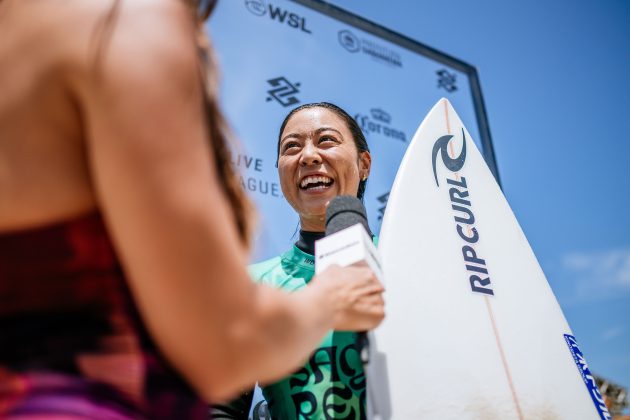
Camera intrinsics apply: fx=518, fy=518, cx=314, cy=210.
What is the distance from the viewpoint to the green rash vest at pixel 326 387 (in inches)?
47.1

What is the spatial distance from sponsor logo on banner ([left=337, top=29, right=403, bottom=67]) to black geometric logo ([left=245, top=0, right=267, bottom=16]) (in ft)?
1.95

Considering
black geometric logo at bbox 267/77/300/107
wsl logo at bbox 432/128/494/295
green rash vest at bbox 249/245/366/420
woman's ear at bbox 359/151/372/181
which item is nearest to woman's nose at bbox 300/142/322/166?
woman's ear at bbox 359/151/372/181

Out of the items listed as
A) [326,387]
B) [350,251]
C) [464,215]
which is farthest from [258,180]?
[350,251]

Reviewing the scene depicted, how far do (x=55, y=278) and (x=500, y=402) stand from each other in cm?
126

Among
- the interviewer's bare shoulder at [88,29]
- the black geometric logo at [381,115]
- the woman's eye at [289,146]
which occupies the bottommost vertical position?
the interviewer's bare shoulder at [88,29]

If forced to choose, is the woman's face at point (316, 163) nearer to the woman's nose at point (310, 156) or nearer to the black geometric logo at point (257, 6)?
the woman's nose at point (310, 156)

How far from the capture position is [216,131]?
0.55 metres

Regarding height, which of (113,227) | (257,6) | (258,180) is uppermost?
(257,6)

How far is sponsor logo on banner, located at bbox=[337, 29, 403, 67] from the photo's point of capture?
3.59 meters

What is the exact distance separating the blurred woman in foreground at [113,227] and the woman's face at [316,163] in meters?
1.14

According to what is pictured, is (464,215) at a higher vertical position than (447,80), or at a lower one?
lower

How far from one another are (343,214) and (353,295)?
0.34 metres

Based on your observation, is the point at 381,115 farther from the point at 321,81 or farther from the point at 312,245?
the point at 312,245

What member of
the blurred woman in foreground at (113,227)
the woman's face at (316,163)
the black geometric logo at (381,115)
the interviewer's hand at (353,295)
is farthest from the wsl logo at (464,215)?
the black geometric logo at (381,115)
